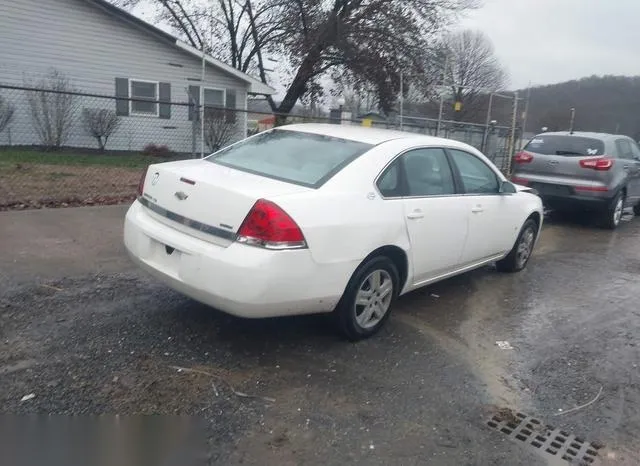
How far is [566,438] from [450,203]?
209cm

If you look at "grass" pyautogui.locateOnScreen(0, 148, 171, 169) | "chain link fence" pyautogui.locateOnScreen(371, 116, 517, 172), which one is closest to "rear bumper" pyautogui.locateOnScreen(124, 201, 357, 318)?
"grass" pyautogui.locateOnScreen(0, 148, 171, 169)

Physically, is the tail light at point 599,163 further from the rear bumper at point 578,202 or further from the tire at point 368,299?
the tire at point 368,299

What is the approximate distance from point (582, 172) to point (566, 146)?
581 millimetres

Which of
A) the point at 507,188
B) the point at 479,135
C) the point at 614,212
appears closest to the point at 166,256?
the point at 507,188

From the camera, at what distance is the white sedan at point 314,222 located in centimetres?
335


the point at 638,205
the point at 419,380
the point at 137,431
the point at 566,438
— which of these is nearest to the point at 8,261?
the point at 137,431

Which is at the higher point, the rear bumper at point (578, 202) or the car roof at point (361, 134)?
the car roof at point (361, 134)

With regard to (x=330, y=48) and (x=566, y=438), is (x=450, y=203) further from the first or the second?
(x=330, y=48)

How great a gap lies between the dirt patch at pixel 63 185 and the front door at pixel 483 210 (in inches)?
216

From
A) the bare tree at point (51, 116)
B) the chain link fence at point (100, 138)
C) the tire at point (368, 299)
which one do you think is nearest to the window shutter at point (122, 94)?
the chain link fence at point (100, 138)

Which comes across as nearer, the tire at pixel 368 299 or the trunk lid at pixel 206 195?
the trunk lid at pixel 206 195

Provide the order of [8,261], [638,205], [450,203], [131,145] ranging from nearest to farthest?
1. [450,203]
2. [8,261]
3. [638,205]
4. [131,145]

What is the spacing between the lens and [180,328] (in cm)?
401

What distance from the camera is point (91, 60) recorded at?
1620cm
